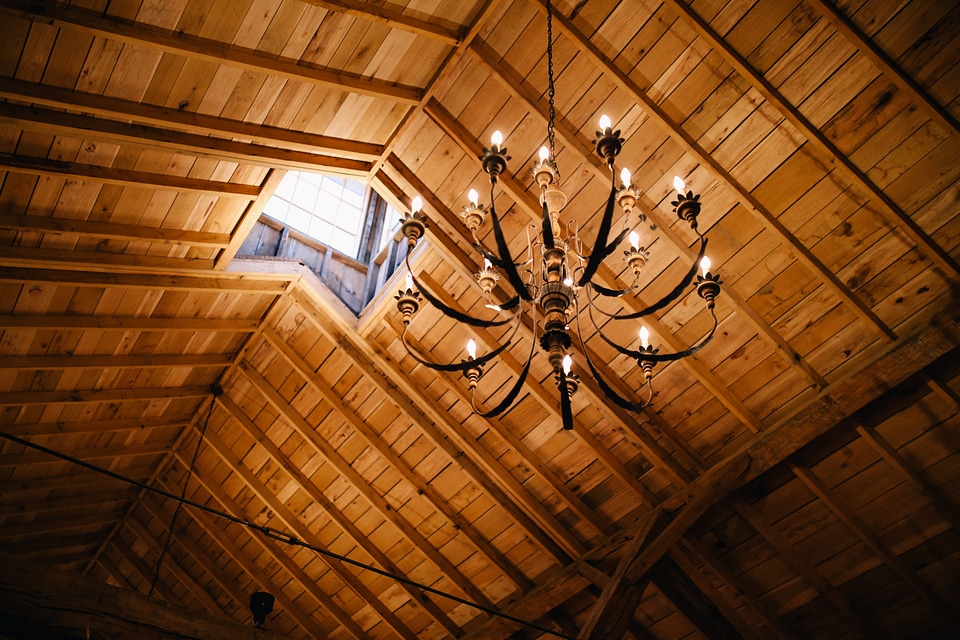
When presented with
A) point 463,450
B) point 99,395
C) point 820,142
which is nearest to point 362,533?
point 463,450

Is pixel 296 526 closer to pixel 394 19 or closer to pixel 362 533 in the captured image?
pixel 362 533

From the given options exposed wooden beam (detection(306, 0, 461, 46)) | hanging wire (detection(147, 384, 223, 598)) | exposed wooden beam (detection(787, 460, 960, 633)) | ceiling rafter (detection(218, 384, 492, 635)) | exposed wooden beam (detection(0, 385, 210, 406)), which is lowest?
exposed wooden beam (detection(787, 460, 960, 633))

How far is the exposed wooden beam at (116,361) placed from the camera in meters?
4.73

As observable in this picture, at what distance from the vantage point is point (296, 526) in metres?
6.09

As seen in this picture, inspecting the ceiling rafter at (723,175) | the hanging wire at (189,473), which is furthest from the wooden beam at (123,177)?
the hanging wire at (189,473)

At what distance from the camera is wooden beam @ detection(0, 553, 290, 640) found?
2.83 m

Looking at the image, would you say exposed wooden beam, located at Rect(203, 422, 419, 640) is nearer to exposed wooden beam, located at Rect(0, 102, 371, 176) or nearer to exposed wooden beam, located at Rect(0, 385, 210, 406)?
exposed wooden beam, located at Rect(0, 385, 210, 406)

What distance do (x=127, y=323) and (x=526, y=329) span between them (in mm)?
2826

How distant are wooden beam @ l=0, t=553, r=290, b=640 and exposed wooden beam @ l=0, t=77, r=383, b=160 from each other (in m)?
2.03

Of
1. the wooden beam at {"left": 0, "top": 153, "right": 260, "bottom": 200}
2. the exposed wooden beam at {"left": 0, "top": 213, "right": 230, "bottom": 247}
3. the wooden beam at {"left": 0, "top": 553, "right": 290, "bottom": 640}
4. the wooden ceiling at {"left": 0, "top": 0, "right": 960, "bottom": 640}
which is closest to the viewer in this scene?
the wooden beam at {"left": 0, "top": 553, "right": 290, "bottom": 640}

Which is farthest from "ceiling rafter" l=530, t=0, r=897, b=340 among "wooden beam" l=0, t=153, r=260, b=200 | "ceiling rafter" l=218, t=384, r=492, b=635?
"ceiling rafter" l=218, t=384, r=492, b=635

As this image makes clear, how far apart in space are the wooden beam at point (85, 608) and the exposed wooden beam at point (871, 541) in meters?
3.54

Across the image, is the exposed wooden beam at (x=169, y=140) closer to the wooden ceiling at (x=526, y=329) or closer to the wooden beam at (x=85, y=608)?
the wooden ceiling at (x=526, y=329)

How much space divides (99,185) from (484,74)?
2.26 meters
